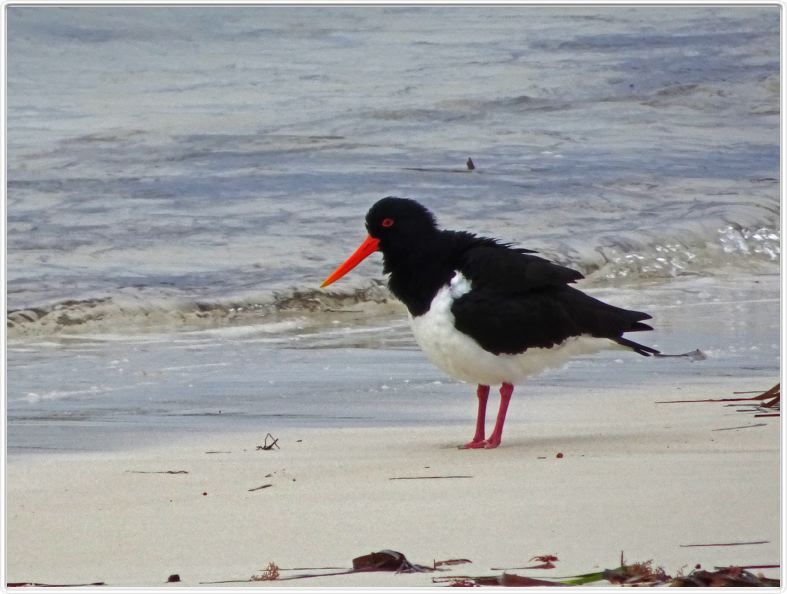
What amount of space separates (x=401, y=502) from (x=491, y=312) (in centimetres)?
127

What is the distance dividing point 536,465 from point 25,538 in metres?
1.73

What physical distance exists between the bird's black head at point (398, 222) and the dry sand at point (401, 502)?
2.60ft

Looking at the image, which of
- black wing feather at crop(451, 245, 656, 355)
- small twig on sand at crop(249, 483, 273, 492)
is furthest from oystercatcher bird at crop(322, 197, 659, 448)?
small twig on sand at crop(249, 483, 273, 492)

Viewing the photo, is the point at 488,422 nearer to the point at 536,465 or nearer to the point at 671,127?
the point at 536,465

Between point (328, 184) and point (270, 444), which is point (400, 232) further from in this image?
point (328, 184)

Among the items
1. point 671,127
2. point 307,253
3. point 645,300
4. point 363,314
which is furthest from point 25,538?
point 671,127

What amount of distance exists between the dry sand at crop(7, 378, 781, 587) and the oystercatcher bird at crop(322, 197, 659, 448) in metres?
0.30

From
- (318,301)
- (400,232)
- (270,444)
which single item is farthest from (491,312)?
(318,301)

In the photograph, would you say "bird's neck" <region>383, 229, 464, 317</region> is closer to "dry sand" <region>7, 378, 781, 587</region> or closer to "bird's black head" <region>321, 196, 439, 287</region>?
"bird's black head" <region>321, 196, 439, 287</region>

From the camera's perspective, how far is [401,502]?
418 cm

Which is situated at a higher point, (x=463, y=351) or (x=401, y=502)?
(x=463, y=351)

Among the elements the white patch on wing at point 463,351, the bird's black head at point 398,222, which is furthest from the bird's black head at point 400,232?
the white patch on wing at point 463,351

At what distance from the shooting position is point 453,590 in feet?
10.5

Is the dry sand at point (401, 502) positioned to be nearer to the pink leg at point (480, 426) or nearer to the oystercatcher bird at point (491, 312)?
the pink leg at point (480, 426)
